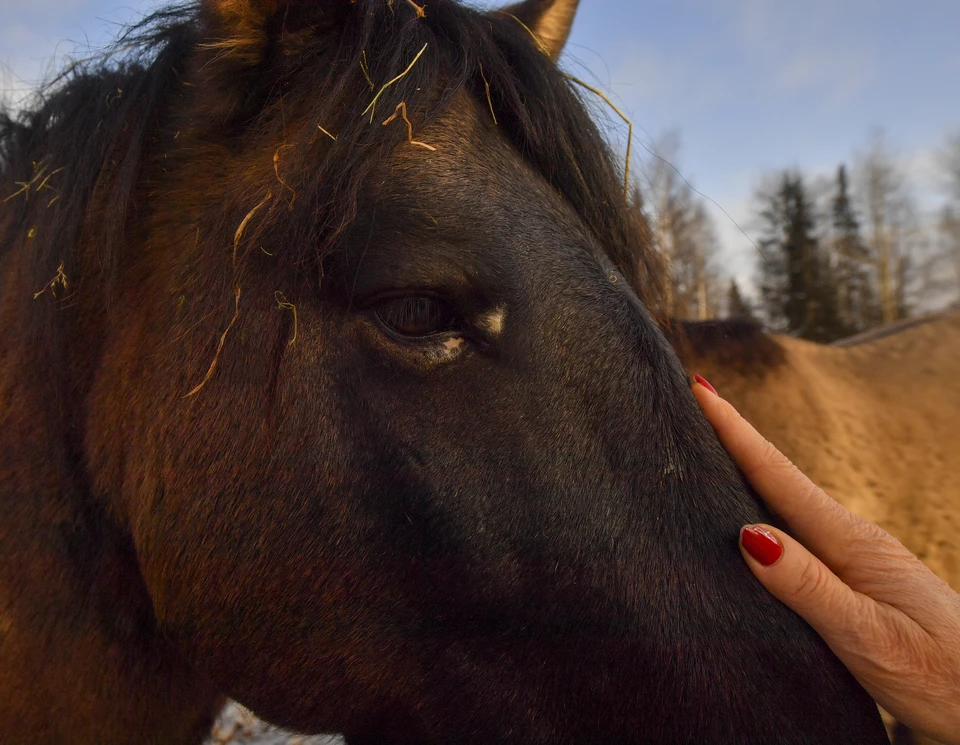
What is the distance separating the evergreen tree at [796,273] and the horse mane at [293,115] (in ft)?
77.8

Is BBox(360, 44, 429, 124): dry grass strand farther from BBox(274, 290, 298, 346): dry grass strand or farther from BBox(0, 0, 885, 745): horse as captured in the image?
BBox(274, 290, 298, 346): dry grass strand

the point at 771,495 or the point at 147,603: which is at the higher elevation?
the point at 771,495

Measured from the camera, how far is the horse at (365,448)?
4.59ft

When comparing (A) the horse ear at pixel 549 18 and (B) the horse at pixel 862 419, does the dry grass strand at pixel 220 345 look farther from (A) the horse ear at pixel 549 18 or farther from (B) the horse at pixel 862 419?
(B) the horse at pixel 862 419

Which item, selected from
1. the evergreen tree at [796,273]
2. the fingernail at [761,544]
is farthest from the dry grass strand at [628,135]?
the evergreen tree at [796,273]

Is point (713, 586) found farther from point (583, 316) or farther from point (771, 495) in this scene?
point (583, 316)

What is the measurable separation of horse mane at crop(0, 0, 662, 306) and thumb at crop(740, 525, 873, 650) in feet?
3.33

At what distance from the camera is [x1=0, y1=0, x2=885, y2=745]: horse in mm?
1399

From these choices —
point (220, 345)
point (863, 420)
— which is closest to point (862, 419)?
point (863, 420)

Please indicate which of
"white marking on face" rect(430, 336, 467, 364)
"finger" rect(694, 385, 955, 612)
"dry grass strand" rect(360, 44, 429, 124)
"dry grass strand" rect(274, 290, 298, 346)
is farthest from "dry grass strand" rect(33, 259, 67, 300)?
"finger" rect(694, 385, 955, 612)

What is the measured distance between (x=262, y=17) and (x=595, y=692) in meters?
1.90

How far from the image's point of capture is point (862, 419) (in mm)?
4238

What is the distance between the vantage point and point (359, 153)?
153 centimetres

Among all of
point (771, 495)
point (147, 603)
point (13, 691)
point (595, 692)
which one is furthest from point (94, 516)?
point (771, 495)
